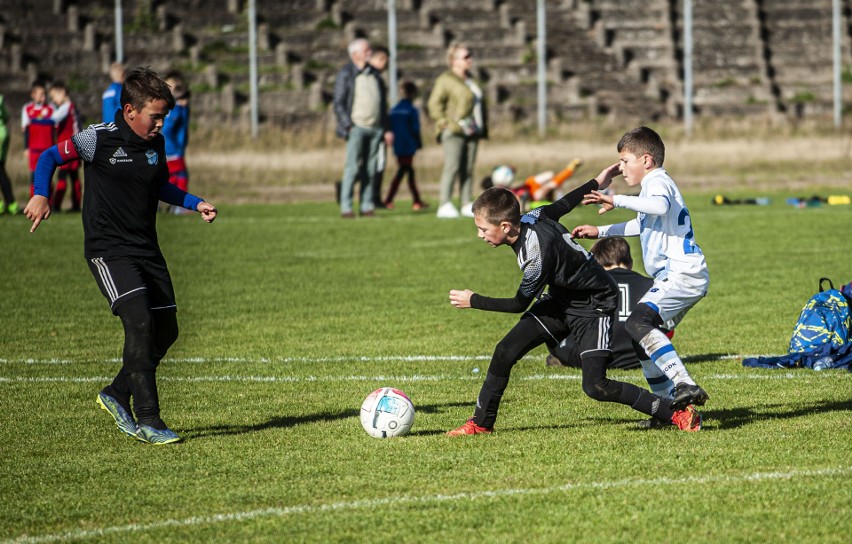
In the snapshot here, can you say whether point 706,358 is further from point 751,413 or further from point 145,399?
point 145,399

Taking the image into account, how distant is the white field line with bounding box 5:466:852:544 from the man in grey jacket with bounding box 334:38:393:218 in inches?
526

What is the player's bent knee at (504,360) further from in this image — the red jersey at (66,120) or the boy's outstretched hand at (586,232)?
the red jersey at (66,120)

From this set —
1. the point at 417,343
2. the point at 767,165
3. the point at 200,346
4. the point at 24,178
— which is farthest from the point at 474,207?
the point at 767,165

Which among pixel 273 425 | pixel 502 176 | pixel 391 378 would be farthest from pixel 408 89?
pixel 273 425

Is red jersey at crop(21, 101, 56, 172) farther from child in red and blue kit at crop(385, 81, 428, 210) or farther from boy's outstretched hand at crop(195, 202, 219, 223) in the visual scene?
boy's outstretched hand at crop(195, 202, 219, 223)

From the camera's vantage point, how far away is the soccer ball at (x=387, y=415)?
264 inches

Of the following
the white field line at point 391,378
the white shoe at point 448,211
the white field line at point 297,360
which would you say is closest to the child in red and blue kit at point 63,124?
the white shoe at point 448,211

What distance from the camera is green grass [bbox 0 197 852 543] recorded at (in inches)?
200

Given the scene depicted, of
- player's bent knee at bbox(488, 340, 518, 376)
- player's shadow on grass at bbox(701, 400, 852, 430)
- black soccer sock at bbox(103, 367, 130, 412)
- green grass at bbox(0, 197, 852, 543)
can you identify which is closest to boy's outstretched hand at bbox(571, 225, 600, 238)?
player's bent knee at bbox(488, 340, 518, 376)

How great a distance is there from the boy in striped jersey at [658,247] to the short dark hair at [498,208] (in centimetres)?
50

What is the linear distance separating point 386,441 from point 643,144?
211cm

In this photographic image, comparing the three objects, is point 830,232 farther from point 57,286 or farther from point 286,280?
point 57,286

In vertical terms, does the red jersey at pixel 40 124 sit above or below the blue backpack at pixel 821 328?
above

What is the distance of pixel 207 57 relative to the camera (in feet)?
116
